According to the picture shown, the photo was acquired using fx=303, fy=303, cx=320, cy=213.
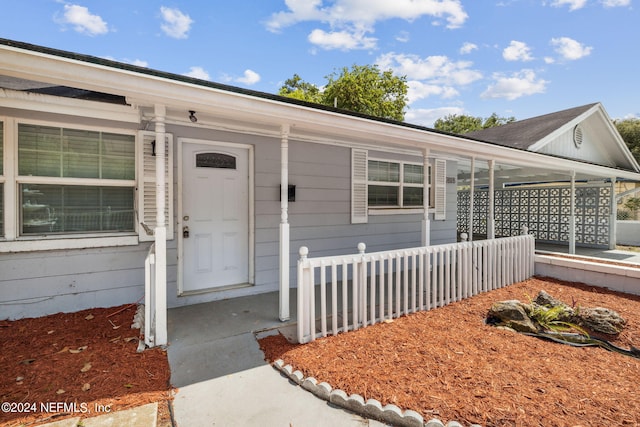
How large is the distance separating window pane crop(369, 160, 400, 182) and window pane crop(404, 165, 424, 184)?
25 cm

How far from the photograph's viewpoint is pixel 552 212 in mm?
10258

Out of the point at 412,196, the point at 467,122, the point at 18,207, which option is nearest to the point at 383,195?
the point at 412,196

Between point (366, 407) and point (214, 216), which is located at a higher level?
point (214, 216)

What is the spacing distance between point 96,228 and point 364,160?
13.7 feet

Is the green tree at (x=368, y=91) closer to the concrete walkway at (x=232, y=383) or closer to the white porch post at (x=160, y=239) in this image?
the white porch post at (x=160, y=239)

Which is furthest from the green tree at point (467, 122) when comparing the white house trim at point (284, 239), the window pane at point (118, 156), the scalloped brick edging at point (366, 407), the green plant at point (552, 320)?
the scalloped brick edging at point (366, 407)

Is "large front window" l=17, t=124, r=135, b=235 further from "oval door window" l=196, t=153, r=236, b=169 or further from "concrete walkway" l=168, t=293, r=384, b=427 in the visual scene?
"concrete walkway" l=168, t=293, r=384, b=427

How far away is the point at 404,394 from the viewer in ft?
7.11

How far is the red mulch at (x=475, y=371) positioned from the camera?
78.6 inches

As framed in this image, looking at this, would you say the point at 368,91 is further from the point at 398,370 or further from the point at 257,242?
the point at 398,370

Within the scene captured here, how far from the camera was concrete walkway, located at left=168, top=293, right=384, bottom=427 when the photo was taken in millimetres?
2035

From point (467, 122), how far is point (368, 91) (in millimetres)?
15737

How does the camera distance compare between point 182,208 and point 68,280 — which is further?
point 182,208

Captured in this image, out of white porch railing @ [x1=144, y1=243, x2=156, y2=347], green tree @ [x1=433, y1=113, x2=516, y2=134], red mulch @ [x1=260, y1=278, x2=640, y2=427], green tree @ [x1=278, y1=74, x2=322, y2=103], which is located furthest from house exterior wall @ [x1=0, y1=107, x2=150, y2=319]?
green tree @ [x1=433, y1=113, x2=516, y2=134]
